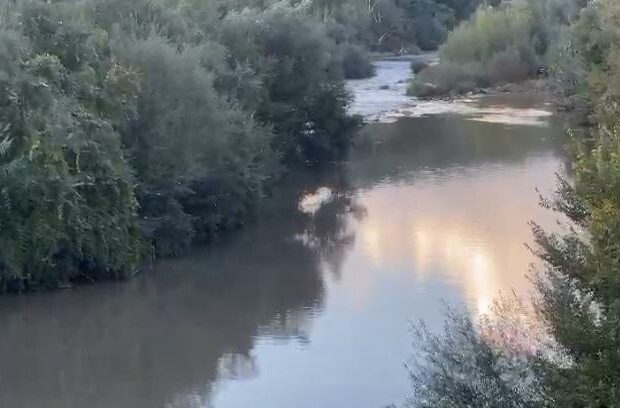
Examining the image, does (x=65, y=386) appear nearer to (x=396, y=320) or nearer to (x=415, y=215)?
(x=396, y=320)

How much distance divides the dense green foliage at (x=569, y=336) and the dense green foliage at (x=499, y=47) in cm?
4079

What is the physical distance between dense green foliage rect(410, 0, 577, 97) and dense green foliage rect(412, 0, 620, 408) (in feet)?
134

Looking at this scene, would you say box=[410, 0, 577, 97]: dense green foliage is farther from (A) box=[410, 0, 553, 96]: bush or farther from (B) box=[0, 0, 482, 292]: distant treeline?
(B) box=[0, 0, 482, 292]: distant treeline

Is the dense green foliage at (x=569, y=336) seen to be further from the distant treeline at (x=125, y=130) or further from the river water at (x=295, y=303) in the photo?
the distant treeline at (x=125, y=130)

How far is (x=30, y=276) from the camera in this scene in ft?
64.1

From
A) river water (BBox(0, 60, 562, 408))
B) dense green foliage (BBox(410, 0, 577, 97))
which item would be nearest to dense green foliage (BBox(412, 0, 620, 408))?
river water (BBox(0, 60, 562, 408))

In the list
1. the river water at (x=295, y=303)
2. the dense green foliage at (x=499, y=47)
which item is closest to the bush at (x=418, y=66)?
the dense green foliage at (x=499, y=47)

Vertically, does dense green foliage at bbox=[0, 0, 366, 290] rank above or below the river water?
above

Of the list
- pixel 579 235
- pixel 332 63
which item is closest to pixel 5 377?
pixel 579 235

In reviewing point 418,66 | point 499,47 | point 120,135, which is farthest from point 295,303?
point 418,66

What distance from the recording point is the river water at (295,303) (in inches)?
618

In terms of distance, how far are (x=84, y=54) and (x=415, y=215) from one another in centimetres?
884

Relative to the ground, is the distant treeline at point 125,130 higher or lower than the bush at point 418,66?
higher

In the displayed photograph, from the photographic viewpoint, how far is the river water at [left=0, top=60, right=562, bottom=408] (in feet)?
51.5
